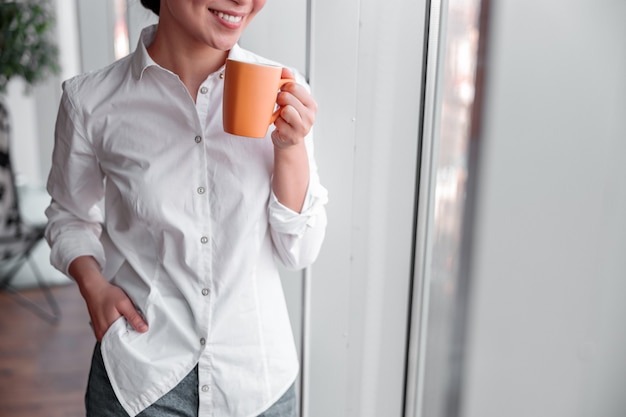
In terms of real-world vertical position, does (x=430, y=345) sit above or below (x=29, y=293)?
above

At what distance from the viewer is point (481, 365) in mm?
938

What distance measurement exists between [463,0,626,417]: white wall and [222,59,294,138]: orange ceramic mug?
28cm

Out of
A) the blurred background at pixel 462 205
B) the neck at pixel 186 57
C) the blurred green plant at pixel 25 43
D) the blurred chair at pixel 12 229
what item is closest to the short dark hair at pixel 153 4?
the neck at pixel 186 57

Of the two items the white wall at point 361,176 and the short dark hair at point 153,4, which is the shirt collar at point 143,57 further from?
the white wall at point 361,176

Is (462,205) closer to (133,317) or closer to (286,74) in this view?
(286,74)

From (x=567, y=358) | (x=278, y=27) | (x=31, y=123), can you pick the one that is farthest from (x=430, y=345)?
(x=31, y=123)

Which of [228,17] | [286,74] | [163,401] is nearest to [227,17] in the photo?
[228,17]

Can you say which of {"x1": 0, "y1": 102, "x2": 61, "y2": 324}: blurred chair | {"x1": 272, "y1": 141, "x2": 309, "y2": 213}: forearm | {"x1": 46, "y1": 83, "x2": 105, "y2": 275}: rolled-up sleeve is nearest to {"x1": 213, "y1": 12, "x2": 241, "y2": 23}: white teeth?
{"x1": 272, "y1": 141, "x2": 309, "y2": 213}: forearm

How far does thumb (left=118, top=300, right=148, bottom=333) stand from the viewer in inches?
33.4

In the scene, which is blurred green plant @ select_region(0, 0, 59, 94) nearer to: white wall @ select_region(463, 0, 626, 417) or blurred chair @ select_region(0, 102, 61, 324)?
blurred chair @ select_region(0, 102, 61, 324)

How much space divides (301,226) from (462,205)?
0.79 feet

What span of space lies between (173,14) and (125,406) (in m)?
0.51

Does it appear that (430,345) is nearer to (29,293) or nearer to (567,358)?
(567,358)

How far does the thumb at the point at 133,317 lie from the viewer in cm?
85
